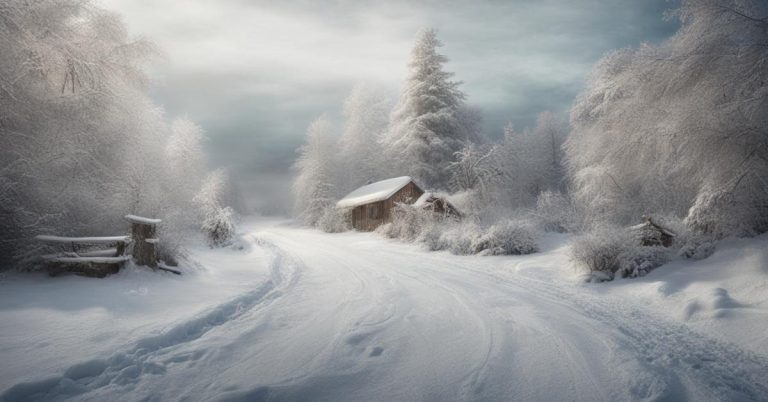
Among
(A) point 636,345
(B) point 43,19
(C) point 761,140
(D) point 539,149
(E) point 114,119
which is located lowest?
(A) point 636,345

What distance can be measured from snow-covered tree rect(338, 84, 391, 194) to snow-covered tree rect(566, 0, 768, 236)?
27.6m

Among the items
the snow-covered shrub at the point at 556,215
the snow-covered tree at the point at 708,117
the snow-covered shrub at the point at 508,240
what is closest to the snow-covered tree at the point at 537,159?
the snow-covered shrub at the point at 556,215

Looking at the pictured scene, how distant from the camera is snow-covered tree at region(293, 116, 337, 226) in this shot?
38000 millimetres

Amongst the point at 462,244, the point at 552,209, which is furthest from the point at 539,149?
the point at 462,244

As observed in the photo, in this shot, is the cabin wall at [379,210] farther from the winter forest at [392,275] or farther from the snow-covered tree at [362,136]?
the winter forest at [392,275]

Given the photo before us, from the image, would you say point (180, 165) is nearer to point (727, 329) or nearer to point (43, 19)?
point (43, 19)

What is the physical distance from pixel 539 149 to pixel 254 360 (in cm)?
4421

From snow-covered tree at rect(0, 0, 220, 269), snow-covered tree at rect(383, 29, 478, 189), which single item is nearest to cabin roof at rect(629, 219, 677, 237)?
snow-covered tree at rect(0, 0, 220, 269)

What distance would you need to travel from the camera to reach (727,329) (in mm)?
4855

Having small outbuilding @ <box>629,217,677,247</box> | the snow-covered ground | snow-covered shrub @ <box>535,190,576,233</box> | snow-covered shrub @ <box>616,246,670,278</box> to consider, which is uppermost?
snow-covered shrub @ <box>535,190,576,233</box>

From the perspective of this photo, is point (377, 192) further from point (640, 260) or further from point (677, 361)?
point (677, 361)

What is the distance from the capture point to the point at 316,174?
3859 cm

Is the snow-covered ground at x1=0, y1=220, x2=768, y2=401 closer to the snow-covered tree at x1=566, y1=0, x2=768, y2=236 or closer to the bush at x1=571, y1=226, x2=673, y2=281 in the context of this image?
the bush at x1=571, y1=226, x2=673, y2=281

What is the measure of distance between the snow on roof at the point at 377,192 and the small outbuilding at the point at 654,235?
18.6 m
